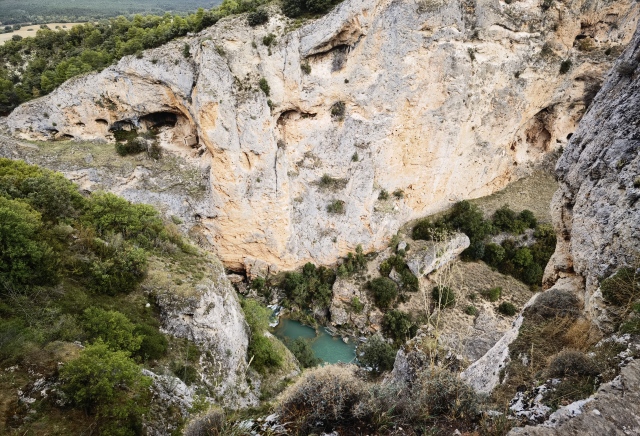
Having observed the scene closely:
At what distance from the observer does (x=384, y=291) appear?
71.9 feet

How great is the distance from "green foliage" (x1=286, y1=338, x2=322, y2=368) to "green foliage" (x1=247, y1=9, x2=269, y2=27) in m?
18.6

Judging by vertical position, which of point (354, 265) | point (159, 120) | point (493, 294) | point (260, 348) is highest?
point (159, 120)

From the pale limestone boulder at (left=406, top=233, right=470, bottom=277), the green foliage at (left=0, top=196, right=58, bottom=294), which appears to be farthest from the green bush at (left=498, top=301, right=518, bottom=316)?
the green foliage at (left=0, top=196, right=58, bottom=294)

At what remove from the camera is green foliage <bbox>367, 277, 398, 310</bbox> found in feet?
71.8

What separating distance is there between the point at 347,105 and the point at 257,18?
7251mm

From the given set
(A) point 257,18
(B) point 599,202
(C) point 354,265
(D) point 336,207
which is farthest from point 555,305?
(A) point 257,18

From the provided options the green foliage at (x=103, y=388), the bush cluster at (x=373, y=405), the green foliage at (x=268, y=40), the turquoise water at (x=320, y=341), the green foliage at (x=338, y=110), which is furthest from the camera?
the green foliage at (x=338, y=110)

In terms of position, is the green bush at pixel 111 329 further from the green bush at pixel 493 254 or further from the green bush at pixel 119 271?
the green bush at pixel 493 254

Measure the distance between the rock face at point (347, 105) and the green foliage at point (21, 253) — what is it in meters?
12.2

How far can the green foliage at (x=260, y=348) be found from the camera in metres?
13.3

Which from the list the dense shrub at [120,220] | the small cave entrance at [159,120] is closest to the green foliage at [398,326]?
the dense shrub at [120,220]

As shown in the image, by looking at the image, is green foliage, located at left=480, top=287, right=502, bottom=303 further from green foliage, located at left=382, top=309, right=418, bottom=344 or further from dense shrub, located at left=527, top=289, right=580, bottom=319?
dense shrub, located at left=527, top=289, right=580, bottom=319

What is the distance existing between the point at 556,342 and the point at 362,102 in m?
17.7

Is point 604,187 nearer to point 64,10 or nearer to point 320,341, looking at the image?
point 320,341
